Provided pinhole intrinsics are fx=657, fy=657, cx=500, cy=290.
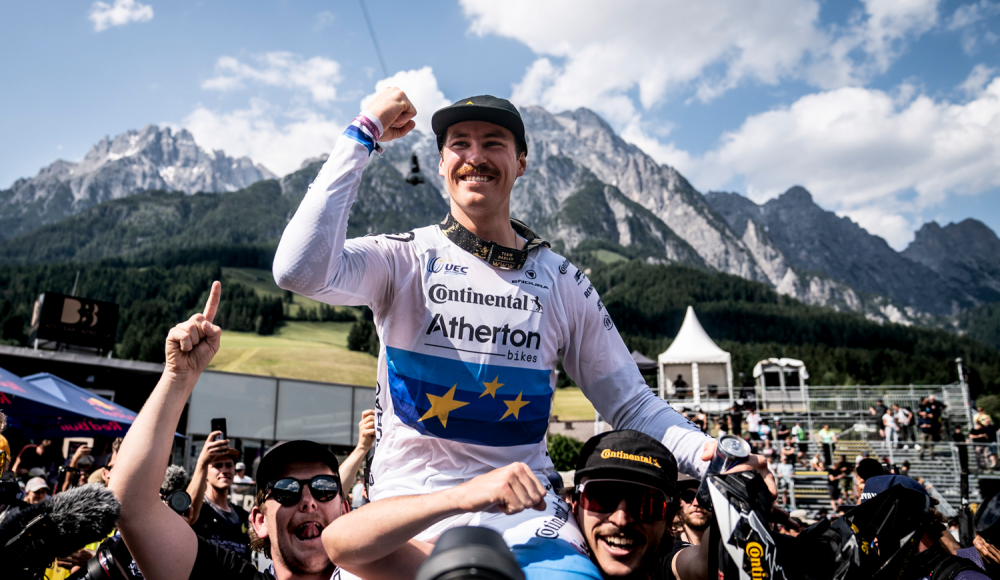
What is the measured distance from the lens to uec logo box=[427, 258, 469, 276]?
260cm

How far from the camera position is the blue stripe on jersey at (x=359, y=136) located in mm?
2363

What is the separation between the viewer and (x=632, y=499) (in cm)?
223

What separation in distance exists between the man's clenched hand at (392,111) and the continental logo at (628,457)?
137cm

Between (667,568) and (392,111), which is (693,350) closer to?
(667,568)

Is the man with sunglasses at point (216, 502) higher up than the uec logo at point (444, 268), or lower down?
lower down

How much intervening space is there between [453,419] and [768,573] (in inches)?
43.6

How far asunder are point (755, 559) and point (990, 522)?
2849mm

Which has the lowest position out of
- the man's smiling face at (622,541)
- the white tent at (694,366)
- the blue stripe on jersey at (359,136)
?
the man's smiling face at (622,541)

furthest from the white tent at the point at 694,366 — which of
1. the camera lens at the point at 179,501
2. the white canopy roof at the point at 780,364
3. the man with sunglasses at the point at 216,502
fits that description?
the camera lens at the point at 179,501

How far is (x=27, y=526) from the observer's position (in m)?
1.88

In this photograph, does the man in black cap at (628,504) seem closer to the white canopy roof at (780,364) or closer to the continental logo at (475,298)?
the continental logo at (475,298)

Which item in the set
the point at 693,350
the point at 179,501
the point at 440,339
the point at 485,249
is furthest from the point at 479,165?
the point at 693,350

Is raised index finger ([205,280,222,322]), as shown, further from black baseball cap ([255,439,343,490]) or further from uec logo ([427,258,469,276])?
black baseball cap ([255,439,343,490])

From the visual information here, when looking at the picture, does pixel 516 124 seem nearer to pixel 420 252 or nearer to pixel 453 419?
pixel 420 252
